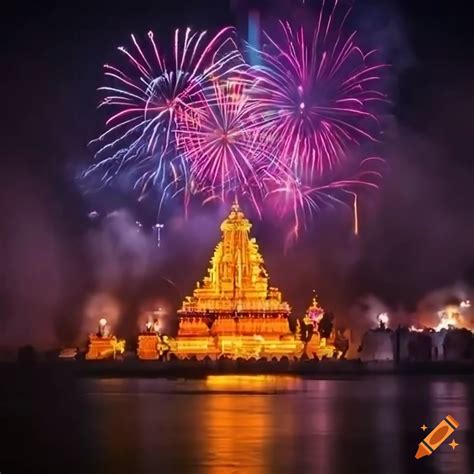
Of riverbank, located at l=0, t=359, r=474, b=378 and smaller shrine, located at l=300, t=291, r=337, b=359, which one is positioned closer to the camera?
riverbank, located at l=0, t=359, r=474, b=378

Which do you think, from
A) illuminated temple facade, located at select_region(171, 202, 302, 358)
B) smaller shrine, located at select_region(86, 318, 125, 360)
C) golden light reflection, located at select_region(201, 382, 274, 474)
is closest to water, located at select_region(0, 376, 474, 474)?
golden light reflection, located at select_region(201, 382, 274, 474)

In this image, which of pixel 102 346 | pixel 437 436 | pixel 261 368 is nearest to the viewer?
pixel 437 436

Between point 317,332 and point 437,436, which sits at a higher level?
point 317,332

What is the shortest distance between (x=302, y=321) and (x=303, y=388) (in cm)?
3631

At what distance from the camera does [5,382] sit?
2520 inches

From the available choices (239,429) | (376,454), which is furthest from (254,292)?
(376,454)

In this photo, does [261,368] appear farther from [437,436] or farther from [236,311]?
[437,436]

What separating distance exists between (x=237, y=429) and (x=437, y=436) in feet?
18.8

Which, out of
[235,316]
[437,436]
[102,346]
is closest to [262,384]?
[235,316]

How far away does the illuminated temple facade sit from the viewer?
280 ft

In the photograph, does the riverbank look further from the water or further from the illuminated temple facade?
the water

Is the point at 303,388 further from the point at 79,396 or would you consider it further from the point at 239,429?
the point at 239,429

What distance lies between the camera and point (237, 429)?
3275 centimetres

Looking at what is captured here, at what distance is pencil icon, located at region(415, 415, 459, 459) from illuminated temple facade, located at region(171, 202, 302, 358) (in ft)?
164
